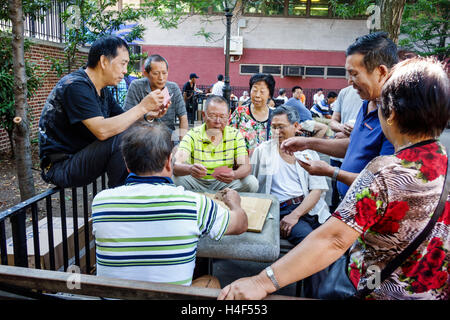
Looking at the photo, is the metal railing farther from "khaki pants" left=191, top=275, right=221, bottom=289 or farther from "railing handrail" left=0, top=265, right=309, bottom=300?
"khaki pants" left=191, top=275, right=221, bottom=289

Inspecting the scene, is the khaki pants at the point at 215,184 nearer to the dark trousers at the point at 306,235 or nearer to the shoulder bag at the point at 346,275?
the dark trousers at the point at 306,235

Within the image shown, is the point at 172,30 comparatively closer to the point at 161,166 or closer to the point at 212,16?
the point at 212,16

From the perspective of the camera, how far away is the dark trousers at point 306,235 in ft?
8.21

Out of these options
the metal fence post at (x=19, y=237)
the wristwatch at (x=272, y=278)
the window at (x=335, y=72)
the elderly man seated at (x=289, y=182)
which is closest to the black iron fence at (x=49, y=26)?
the elderly man seated at (x=289, y=182)

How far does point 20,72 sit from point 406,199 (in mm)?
4548

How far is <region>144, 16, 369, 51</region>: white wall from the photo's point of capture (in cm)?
1972

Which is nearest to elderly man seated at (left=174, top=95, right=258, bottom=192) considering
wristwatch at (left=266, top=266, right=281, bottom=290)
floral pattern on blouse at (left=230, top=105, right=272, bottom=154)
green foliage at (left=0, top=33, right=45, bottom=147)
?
floral pattern on blouse at (left=230, top=105, right=272, bottom=154)

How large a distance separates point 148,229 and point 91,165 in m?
1.06

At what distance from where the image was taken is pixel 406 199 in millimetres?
1136

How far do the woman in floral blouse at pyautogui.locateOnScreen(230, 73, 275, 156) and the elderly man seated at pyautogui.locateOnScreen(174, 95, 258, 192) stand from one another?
2.23 ft

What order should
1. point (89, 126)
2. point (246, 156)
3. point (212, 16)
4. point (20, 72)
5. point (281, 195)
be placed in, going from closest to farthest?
1. point (89, 126)
2. point (281, 195)
3. point (246, 156)
4. point (20, 72)
5. point (212, 16)

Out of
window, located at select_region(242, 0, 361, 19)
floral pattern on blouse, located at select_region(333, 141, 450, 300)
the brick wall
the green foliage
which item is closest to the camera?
floral pattern on blouse, located at select_region(333, 141, 450, 300)
